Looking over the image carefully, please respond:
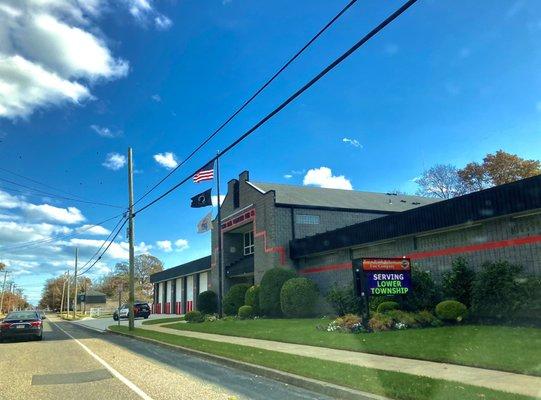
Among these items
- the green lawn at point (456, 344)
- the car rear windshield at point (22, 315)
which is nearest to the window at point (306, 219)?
the green lawn at point (456, 344)

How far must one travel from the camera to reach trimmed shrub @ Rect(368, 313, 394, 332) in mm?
15844

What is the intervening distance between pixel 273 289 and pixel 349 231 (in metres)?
6.03

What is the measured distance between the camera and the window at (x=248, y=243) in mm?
37500

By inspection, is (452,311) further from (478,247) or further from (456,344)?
(456,344)

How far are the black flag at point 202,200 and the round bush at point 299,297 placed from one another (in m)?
7.81

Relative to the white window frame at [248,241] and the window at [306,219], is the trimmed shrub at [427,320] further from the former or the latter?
the white window frame at [248,241]

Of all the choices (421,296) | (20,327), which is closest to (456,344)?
(421,296)

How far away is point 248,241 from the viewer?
127 feet

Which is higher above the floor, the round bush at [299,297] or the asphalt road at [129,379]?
the round bush at [299,297]

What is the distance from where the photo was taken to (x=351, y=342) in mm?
14078

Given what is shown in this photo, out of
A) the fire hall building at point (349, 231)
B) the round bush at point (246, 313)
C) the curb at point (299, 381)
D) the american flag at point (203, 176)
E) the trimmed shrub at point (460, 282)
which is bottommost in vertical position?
the curb at point (299, 381)

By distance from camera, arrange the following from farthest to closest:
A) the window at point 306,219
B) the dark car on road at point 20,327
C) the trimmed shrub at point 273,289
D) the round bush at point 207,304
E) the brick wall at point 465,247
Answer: the round bush at point 207,304
the window at point 306,219
the trimmed shrub at point 273,289
the dark car on road at point 20,327
the brick wall at point 465,247

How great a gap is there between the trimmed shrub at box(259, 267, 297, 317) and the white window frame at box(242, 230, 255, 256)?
8.61 m

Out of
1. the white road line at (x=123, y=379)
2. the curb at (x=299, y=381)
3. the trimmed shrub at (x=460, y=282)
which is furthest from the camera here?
the trimmed shrub at (x=460, y=282)
